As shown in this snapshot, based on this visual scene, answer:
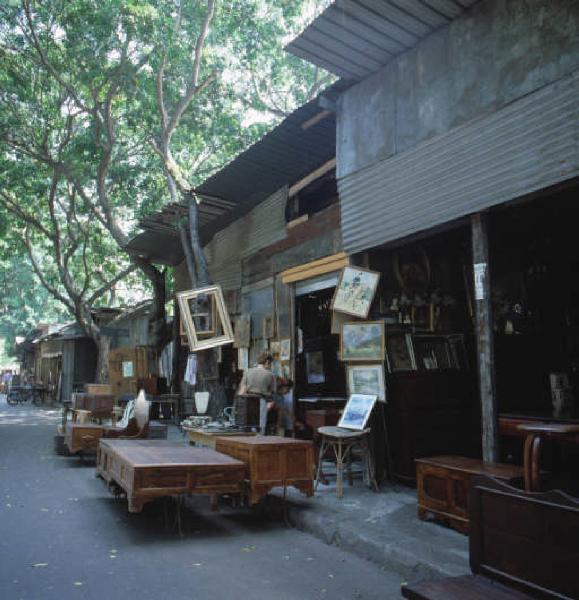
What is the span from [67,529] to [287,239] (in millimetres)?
6778

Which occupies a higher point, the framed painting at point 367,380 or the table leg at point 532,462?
the framed painting at point 367,380

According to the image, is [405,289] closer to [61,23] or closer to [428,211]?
[428,211]

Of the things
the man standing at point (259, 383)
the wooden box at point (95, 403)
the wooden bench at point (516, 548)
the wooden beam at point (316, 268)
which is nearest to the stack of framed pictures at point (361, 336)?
the wooden beam at point (316, 268)

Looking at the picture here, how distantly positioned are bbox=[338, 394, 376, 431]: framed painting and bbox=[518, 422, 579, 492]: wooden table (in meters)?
2.87

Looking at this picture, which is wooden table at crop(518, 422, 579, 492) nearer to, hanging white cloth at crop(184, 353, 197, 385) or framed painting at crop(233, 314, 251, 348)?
framed painting at crop(233, 314, 251, 348)

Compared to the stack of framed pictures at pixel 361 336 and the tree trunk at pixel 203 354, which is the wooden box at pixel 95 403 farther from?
the stack of framed pictures at pixel 361 336

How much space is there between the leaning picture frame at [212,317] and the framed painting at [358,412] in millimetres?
4879

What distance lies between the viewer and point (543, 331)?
29.5ft

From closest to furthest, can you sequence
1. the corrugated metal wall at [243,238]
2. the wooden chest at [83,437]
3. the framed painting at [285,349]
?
the wooden chest at [83,437]
the framed painting at [285,349]
the corrugated metal wall at [243,238]

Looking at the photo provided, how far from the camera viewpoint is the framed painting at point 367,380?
319 inches

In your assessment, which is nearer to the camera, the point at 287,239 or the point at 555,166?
the point at 555,166

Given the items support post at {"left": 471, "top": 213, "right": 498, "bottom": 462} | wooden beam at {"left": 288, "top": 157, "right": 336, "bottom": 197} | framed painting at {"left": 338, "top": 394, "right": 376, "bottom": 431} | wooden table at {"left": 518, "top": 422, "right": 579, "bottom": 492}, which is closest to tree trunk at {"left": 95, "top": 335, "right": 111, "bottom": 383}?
wooden beam at {"left": 288, "top": 157, "right": 336, "bottom": 197}

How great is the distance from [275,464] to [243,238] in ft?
25.5

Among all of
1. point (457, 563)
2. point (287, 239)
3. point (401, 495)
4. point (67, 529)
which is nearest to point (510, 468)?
point (457, 563)
